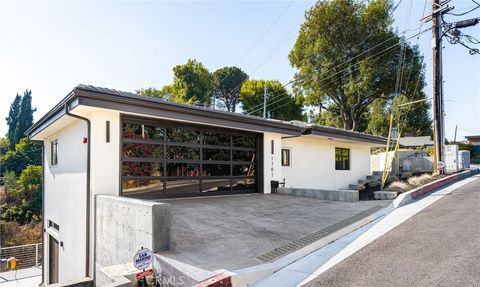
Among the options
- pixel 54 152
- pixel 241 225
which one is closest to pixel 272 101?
pixel 54 152

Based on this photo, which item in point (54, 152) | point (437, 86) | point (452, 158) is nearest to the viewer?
point (54, 152)

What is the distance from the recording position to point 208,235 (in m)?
5.22

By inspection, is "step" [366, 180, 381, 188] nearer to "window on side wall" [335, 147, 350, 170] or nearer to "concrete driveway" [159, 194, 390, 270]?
"window on side wall" [335, 147, 350, 170]

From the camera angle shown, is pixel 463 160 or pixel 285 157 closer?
pixel 285 157

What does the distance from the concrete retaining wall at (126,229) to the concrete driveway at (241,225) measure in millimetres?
373

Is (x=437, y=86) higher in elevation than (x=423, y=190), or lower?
higher

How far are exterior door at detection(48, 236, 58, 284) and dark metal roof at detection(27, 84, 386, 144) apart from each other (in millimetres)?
4029

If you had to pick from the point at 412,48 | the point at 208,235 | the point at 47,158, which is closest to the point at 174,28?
the point at 47,158

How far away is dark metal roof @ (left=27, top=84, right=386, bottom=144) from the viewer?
21.0 feet

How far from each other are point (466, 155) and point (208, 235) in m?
19.3

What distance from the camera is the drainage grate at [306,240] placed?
14.5 feet

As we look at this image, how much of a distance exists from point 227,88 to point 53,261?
113 ft

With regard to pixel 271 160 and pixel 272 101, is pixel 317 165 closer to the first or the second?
pixel 271 160

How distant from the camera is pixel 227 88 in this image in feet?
139
